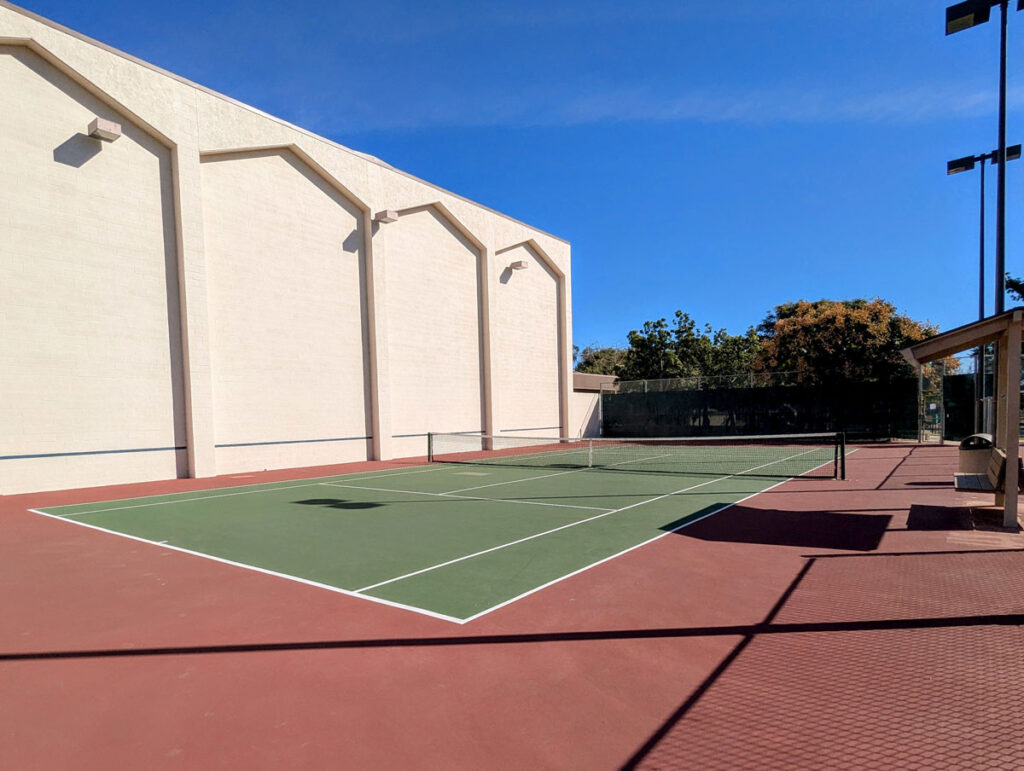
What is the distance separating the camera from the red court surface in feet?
10.3

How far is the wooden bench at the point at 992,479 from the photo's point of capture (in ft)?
27.9

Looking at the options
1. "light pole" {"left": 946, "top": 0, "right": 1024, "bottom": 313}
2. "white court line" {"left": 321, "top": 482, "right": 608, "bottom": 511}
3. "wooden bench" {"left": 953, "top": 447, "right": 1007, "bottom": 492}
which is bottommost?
"white court line" {"left": 321, "top": 482, "right": 608, "bottom": 511}

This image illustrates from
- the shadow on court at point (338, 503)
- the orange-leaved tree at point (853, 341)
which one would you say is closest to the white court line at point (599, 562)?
the shadow on court at point (338, 503)

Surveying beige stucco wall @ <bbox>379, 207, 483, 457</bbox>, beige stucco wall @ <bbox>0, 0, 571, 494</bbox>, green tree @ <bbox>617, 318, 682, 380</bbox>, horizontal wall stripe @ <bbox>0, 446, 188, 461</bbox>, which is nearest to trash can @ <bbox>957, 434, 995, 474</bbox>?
beige stucco wall @ <bbox>0, 0, 571, 494</bbox>

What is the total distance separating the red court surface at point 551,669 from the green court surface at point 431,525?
0.46 metres

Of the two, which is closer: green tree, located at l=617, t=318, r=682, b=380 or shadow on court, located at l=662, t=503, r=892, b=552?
shadow on court, located at l=662, t=503, r=892, b=552

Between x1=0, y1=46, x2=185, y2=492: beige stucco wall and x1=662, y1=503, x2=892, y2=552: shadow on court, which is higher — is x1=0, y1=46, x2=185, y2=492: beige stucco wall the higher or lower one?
the higher one

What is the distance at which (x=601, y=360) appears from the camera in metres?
66.8

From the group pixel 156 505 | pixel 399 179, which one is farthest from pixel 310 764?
pixel 399 179

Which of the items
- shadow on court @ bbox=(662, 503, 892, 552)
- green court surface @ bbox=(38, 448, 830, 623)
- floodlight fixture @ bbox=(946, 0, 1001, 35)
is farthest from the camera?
floodlight fixture @ bbox=(946, 0, 1001, 35)

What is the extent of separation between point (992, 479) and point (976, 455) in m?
2.06

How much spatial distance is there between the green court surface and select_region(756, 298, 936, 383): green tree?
1782cm

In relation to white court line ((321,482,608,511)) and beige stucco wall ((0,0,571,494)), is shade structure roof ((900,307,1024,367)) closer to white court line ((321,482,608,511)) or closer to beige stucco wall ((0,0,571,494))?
white court line ((321,482,608,511))

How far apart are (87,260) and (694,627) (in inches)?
609
